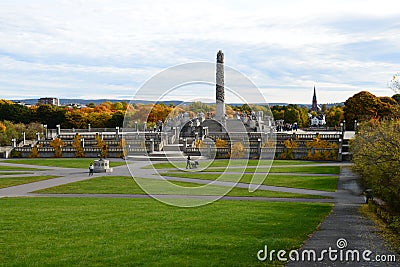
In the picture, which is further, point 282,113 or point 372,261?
point 282,113

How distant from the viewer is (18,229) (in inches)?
706

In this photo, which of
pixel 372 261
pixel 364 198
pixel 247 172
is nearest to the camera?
pixel 372 261

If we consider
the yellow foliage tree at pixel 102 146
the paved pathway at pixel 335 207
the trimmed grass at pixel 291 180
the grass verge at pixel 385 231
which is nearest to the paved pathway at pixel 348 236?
the paved pathway at pixel 335 207

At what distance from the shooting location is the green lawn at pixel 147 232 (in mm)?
13461

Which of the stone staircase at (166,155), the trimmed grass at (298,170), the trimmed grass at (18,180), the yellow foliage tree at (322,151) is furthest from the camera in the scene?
the yellow foliage tree at (322,151)

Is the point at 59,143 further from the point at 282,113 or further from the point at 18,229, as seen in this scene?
the point at 282,113

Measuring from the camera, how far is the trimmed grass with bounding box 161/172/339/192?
107ft

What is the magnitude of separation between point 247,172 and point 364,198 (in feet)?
48.4

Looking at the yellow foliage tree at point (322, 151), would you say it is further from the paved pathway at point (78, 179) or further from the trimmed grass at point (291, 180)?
the paved pathway at point (78, 179)

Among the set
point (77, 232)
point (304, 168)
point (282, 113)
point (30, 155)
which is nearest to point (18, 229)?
point (77, 232)

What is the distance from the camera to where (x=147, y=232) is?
1705cm

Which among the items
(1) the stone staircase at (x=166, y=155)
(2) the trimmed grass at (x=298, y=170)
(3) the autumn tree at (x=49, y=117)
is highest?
(3) the autumn tree at (x=49, y=117)

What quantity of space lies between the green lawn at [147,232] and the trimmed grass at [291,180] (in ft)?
25.5

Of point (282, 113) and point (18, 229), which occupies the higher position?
point (282, 113)
